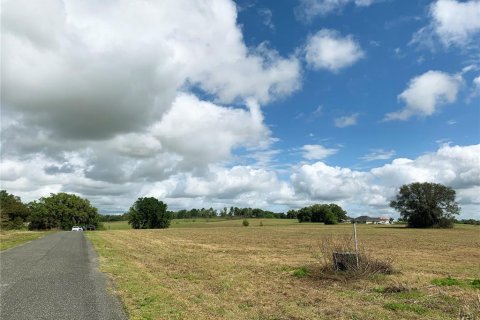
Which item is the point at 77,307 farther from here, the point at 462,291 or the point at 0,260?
the point at 0,260

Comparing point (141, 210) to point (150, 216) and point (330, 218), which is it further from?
point (330, 218)

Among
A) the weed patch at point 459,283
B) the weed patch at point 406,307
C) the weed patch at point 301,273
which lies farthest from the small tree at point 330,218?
the weed patch at point 406,307

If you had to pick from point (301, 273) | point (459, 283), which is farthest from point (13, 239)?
point (459, 283)

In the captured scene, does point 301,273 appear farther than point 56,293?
Yes

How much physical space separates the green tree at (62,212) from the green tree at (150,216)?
12.4 meters

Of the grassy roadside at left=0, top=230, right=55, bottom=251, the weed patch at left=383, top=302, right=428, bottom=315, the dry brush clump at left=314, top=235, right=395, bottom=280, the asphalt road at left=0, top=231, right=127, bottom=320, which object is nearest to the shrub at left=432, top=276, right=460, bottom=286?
the dry brush clump at left=314, top=235, right=395, bottom=280

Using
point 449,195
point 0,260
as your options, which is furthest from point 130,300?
point 449,195

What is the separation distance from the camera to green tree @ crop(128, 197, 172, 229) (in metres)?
134

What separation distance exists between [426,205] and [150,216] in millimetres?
83378

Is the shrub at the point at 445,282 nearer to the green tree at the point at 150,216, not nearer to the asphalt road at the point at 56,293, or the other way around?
the asphalt road at the point at 56,293

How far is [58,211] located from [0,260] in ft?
354

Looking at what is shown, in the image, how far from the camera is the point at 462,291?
12.0 metres

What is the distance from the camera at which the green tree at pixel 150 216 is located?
439ft

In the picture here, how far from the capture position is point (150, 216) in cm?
13388
